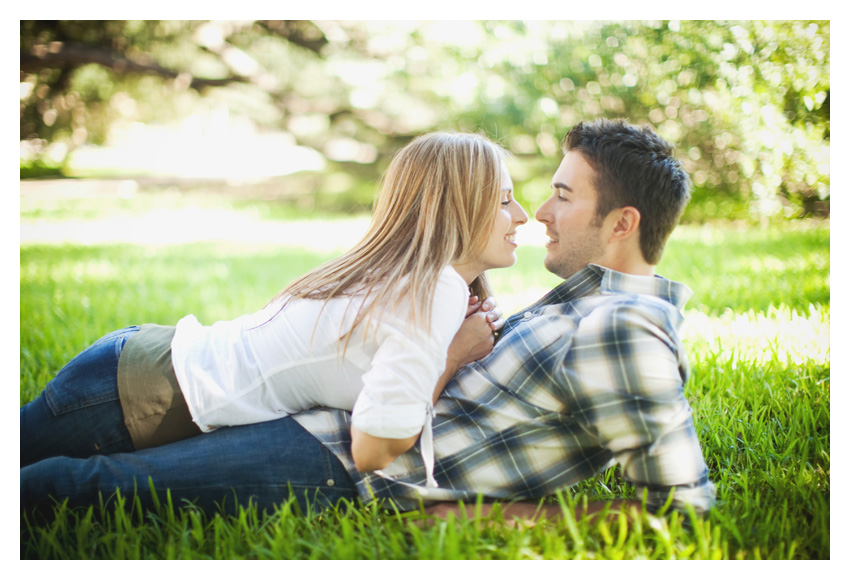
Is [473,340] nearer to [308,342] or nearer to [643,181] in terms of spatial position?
[308,342]

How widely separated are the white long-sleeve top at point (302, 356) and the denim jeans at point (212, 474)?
8 centimetres

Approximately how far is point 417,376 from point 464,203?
555 millimetres

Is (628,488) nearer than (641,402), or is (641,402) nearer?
(641,402)

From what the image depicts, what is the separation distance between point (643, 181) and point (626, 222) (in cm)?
13

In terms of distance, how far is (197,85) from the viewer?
35.4 ft

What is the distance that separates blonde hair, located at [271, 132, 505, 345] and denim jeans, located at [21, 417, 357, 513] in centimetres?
39

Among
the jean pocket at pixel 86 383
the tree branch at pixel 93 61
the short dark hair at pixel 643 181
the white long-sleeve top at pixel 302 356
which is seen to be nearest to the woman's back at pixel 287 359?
the white long-sleeve top at pixel 302 356

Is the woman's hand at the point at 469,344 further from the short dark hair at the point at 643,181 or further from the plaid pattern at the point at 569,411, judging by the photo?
the short dark hair at the point at 643,181

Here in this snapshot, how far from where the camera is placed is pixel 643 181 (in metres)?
1.99

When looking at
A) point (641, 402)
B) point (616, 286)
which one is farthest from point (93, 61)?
point (641, 402)

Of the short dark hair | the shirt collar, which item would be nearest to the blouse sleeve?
the shirt collar

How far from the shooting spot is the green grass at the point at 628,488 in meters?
1.65
